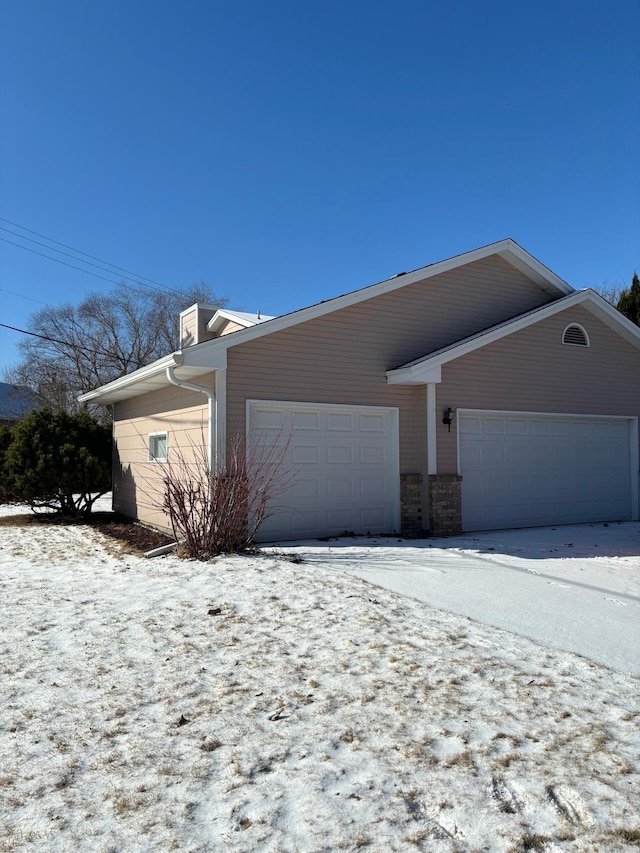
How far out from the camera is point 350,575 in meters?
6.88

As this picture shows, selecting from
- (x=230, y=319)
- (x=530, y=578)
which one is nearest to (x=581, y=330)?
(x=530, y=578)

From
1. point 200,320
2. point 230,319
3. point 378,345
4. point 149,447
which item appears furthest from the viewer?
point 200,320

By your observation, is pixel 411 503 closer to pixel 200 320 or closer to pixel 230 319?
pixel 230 319

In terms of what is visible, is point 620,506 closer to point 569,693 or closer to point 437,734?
point 569,693

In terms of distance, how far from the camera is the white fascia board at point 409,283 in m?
9.22

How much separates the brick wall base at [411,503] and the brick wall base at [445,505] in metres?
0.26

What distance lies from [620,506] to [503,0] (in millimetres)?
9843

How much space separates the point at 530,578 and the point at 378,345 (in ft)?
16.2

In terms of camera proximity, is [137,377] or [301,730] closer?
[301,730]

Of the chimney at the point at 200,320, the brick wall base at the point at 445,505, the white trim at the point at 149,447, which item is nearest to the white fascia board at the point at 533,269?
the brick wall base at the point at 445,505

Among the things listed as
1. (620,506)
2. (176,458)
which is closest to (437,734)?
(176,458)

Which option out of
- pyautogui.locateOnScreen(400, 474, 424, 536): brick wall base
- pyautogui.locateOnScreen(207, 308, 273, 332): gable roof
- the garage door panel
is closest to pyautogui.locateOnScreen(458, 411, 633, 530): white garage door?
pyautogui.locateOnScreen(400, 474, 424, 536): brick wall base

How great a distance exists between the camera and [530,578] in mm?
6867

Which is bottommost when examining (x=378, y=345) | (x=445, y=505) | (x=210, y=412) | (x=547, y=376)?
(x=445, y=505)
